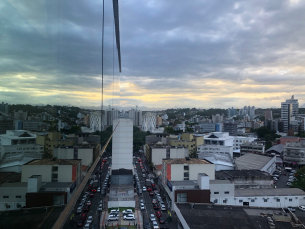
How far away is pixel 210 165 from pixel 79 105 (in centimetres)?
681

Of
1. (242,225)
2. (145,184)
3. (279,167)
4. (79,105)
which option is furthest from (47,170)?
(279,167)

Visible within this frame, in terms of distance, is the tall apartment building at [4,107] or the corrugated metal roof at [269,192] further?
the corrugated metal roof at [269,192]

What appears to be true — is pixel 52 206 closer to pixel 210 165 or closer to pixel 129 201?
pixel 129 201

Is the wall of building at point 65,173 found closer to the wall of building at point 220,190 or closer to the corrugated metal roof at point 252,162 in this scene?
the wall of building at point 220,190

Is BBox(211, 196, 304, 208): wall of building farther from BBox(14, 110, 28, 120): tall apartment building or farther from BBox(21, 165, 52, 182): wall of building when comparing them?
BBox(14, 110, 28, 120): tall apartment building

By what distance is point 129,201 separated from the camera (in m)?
6.13

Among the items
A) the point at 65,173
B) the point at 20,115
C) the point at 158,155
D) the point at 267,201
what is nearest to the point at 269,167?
the point at 267,201

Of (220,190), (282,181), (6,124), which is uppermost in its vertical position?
(6,124)

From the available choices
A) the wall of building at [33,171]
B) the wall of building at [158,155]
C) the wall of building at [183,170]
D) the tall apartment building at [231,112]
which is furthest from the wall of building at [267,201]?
the tall apartment building at [231,112]

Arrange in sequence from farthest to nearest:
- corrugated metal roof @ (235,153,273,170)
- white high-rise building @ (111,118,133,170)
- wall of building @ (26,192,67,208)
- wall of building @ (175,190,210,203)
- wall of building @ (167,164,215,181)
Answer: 1. corrugated metal roof @ (235,153,273,170)
2. white high-rise building @ (111,118,133,170)
3. wall of building @ (167,164,215,181)
4. wall of building @ (175,190,210,203)
5. wall of building @ (26,192,67,208)

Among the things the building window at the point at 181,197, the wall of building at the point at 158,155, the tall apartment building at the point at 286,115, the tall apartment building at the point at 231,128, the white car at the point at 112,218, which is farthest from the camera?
the tall apartment building at the point at 286,115

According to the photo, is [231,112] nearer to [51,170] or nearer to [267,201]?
[267,201]

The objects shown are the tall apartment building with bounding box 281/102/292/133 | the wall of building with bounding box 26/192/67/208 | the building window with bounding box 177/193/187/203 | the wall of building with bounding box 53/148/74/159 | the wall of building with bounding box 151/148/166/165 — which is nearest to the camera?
the wall of building with bounding box 26/192/67/208

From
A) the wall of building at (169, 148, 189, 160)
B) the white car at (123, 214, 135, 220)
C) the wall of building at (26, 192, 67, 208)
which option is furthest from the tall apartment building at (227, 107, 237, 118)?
the wall of building at (26, 192, 67, 208)
